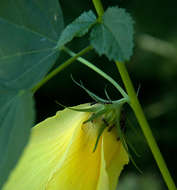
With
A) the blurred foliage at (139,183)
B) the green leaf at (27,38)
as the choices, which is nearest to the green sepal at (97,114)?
the green leaf at (27,38)

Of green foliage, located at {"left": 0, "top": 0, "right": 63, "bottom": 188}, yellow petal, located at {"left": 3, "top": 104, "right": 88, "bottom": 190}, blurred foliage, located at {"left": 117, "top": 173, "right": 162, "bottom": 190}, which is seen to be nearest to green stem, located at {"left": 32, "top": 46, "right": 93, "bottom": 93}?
green foliage, located at {"left": 0, "top": 0, "right": 63, "bottom": 188}

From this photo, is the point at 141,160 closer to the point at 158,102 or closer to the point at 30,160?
the point at 158,102

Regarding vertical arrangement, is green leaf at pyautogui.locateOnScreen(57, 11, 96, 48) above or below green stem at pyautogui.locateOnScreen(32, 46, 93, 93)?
above

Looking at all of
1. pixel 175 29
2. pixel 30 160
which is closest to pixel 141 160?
pixel 175 29

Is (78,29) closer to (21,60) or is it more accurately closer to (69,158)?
(21,60)

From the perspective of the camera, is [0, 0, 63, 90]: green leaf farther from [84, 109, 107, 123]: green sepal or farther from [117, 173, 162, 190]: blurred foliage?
[117, 173, 162, 190]: blurred foliage

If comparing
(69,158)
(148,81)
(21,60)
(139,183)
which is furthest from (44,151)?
(148,81)
